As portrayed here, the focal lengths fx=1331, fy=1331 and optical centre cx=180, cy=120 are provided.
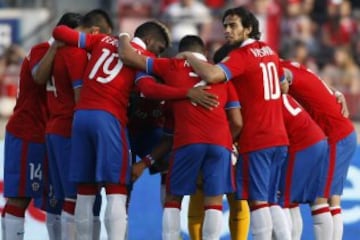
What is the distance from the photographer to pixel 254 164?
10.0 meters

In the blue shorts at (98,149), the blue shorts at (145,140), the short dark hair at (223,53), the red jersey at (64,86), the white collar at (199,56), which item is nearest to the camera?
the blue shorts at (98,149)

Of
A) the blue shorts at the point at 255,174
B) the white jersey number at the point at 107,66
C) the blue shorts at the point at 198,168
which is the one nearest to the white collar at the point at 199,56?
the white jersey number at the point at 107,66

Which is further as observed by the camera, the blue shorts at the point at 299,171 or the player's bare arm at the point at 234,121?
the blue shorts at the point at 299,171

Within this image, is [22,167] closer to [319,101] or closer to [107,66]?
[107,66]

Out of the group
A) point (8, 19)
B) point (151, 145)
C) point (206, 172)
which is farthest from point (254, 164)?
point (8, 19)

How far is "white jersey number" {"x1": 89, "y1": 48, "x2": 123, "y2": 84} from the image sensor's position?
996 cm

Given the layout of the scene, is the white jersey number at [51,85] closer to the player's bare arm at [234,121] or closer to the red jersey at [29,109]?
the red jersey at [29,109]

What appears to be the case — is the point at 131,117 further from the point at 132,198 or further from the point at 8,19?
the point at 8,19

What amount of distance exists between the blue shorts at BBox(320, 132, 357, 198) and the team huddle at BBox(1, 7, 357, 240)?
26 mm

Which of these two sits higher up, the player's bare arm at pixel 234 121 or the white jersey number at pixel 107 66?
the white jersey number at pixel 107 66

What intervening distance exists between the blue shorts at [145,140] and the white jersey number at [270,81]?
1.09 m

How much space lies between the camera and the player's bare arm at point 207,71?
9.76 m

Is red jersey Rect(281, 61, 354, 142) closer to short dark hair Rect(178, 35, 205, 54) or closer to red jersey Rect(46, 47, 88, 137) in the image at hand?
short dark hair Rect(178, 35, 205, 54)

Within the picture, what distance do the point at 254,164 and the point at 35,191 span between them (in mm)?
1799
